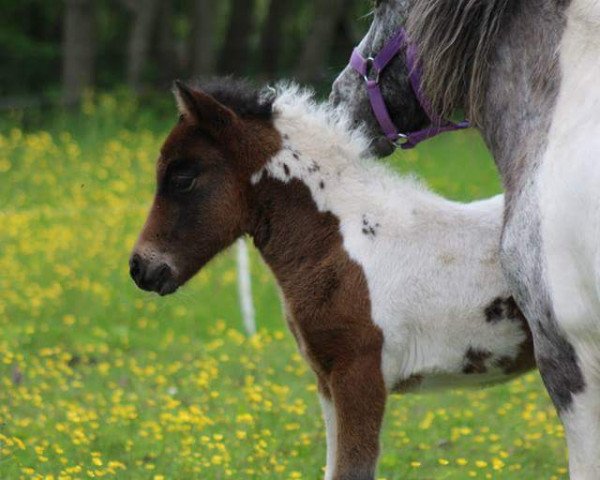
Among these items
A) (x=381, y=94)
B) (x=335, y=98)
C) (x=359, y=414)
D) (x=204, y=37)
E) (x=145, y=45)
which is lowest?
(x=145, y=45)

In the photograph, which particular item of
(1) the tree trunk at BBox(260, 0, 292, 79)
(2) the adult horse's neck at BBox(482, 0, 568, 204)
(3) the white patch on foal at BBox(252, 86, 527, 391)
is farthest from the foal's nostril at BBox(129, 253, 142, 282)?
(1) the tree trunk at BBox(260, 0, 292, 79)

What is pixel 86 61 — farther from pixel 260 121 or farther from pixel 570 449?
pixel 570 449

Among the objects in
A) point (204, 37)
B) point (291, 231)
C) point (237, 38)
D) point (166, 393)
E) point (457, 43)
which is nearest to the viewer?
point (457, 43)

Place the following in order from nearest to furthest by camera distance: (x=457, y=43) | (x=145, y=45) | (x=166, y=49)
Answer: (x=457, y=43) → (x=145, y=45) → (x=166, y=49)

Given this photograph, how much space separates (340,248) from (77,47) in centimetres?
1561

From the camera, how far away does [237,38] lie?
22391 mm

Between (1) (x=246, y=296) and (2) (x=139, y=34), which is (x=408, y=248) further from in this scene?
(2) (x=139, y=34)

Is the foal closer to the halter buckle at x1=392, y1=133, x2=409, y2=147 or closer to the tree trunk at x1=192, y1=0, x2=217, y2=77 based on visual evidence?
the halter buckle at x1=392, y1=133, x2=409, y2=147

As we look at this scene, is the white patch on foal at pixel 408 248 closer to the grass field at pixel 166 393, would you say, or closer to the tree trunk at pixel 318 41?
the grass field at pixel 166 393

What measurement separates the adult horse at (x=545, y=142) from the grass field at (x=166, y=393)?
157cm

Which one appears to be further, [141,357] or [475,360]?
[141,357]

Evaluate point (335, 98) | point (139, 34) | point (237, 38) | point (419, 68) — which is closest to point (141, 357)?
point (335, 98)

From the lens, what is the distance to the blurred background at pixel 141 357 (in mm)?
5863

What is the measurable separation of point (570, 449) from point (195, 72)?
17.8 meters
